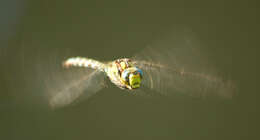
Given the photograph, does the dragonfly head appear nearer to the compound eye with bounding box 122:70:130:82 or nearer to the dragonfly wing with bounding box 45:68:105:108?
the compound eye with bounding box 122:70:130:82

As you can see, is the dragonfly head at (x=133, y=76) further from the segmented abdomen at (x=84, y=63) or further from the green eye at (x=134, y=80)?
the segmented abdomen at (x=84, y=63)

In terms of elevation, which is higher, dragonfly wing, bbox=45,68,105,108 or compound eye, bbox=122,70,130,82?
compound eye, bbox=122,70,130,82

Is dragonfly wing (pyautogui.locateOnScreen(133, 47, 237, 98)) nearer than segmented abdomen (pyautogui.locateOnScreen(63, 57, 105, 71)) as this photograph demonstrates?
Yes

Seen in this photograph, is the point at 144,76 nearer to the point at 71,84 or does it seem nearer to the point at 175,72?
the point at 175,72

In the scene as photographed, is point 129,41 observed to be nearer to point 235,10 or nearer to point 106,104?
point 106,104

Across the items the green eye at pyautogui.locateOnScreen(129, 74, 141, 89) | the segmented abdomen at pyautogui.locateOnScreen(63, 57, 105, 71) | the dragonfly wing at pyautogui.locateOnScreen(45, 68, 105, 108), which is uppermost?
the segmented abdomen at pyautogui.locateOnScreen(63, 57, 105, 71)

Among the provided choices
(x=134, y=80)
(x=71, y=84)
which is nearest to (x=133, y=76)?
(x=134, y=80)

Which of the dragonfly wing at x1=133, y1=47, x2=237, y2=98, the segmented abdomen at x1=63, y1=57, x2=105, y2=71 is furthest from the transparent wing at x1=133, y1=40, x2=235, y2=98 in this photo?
A: the segmented abdomen at x1=63, y1=57, x2=105, y2=71

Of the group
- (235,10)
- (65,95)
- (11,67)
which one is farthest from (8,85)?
(235,10)
